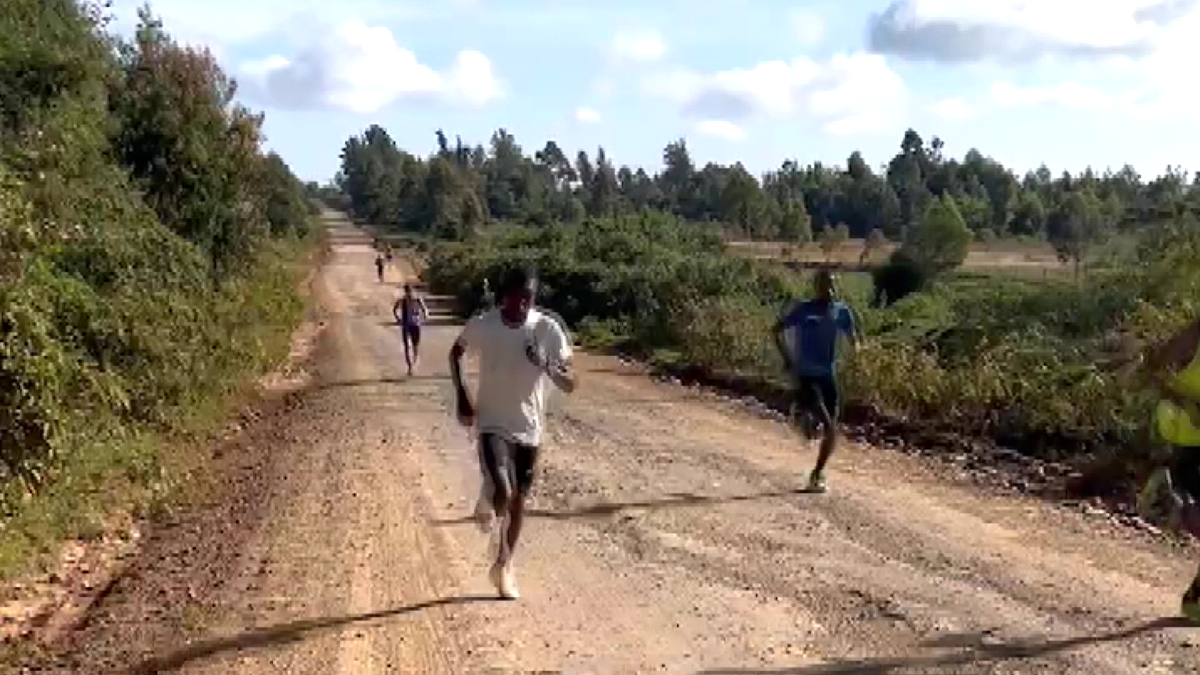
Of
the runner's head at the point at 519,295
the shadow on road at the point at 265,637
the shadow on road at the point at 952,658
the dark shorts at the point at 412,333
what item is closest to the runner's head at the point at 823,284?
the runner's head at the point at 519,295

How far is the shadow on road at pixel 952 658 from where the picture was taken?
6.77 m

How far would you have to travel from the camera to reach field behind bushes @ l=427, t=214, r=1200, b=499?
552 inches

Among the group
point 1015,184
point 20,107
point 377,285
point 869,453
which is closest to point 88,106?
point 20,107

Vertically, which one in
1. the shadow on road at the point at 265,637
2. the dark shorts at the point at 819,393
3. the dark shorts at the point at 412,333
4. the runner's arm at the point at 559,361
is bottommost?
the dark shorts at the point at 412,333

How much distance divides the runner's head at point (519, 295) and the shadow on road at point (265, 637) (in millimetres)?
1725

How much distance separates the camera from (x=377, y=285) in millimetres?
64250

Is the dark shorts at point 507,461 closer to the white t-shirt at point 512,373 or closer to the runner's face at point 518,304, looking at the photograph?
the white t-shirt at point 512,373

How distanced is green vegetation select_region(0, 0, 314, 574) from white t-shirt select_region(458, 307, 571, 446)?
9.30 feet

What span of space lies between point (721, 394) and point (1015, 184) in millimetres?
118271

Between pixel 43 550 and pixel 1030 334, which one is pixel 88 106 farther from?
pixel 1030 334

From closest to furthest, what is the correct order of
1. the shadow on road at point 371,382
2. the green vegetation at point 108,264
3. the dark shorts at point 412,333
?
the green vegetation at point 108,264, the shadow on road at point 371,382, the dark shorts at point 412,333

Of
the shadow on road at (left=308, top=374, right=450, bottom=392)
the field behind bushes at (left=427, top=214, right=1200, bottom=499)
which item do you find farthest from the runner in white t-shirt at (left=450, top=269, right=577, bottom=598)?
the shadow on road at (left=308, top=374, right=450, bottom=392)

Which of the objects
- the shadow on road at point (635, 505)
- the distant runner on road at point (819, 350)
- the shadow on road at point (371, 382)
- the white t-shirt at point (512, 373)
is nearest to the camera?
the white t-shirt at point (512, 373)

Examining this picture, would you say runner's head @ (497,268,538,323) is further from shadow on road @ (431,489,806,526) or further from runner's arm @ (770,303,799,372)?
runner's arm @ (770,303,799,372)
